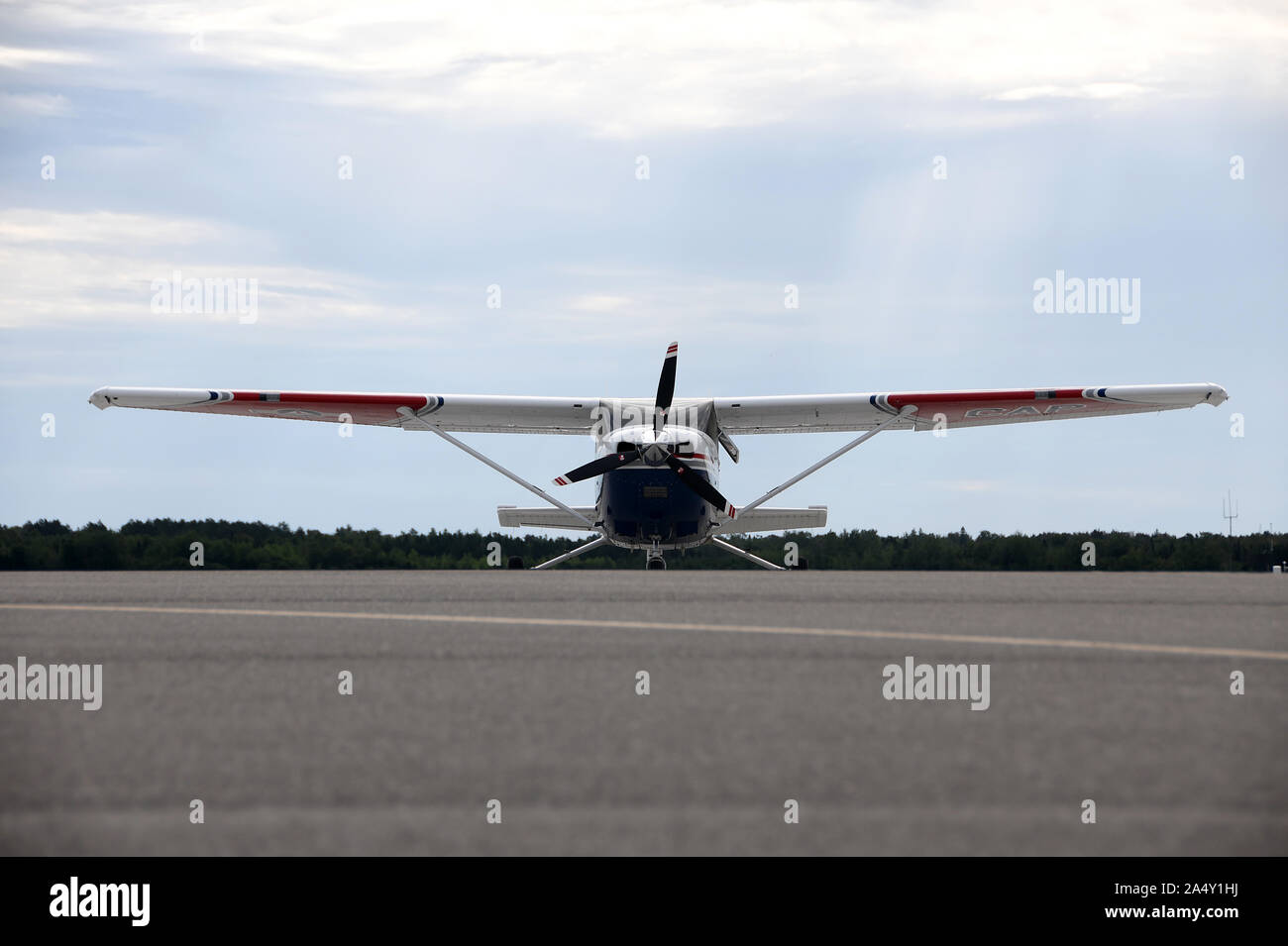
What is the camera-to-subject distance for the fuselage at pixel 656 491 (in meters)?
26.0

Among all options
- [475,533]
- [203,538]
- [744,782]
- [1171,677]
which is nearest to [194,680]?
[744,782]

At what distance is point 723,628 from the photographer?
947 centimetres

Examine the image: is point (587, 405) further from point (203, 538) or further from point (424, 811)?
point (424, 811)

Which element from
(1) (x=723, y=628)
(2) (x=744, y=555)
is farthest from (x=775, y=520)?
(1) (x=723, y=628)

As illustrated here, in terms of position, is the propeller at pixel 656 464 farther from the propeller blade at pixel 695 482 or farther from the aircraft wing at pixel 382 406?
the aircraft wing at pixel 382 406

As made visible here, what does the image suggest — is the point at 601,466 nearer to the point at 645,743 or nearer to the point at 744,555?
the point at 744,555

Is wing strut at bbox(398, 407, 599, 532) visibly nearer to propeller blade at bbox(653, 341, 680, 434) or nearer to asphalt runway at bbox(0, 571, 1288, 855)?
propeller blade at bbox(653, 341, 680, 434)

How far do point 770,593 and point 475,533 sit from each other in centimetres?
2297

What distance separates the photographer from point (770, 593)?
14727mm

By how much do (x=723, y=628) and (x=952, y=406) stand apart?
811 inches

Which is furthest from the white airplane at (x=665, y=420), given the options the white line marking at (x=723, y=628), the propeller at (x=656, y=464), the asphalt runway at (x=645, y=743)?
the asphalt runway at (x=645, y=743)

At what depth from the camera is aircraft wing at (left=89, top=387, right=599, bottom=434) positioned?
27.0m

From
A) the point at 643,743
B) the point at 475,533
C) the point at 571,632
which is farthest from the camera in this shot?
the point at 475,533

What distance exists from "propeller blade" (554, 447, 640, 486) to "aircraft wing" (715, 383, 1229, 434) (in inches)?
182
